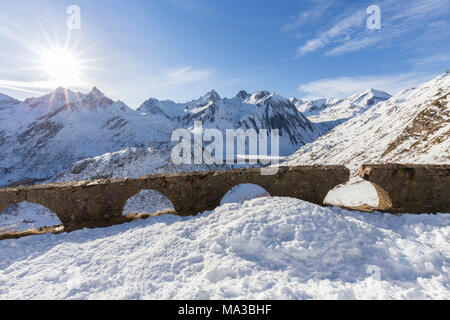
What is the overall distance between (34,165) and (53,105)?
59.9m

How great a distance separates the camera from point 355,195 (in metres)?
22.0

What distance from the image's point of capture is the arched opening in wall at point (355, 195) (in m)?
18.6

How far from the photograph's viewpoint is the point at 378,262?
22.9 feet

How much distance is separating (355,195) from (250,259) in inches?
770

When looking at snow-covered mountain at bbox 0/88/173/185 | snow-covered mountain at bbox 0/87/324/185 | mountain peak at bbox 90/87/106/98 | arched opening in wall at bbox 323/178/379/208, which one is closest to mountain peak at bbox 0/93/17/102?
snow-covered mountain at bbox 0/87/324/185

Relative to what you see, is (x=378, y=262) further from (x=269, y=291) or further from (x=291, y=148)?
(x=291, y=148)

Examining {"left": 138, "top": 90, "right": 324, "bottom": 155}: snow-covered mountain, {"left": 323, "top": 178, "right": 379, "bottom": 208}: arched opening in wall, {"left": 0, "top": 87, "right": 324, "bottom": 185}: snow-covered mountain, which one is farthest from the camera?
{"left": 138, "top": 90, "right": 324, "bottom": 155}: snow-covered mountain

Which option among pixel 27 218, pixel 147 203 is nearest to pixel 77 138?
pixel 27 218

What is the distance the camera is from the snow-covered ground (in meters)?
6.09

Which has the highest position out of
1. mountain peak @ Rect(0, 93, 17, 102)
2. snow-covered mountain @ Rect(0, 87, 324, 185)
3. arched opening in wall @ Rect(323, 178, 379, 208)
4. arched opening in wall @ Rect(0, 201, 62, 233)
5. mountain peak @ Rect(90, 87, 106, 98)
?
mountain peak @ Rect(0, 93, 17, 102)

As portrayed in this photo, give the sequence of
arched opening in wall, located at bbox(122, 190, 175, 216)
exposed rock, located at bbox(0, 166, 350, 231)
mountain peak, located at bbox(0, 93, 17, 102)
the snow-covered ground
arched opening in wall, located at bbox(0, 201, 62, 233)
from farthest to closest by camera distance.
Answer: mountain peak, located at bbox(0, 93, 17, 102) → arched opening in wall, located at bbox(122, 190, 175, 216) → arched opening in wall, located at bbox(0, 201, 62, 233) → exposed rock, located at bbox(0, 166, 350, 231) → the snow-covered ground

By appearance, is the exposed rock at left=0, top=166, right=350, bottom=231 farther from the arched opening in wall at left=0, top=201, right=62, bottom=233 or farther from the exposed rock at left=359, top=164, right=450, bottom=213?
the arched opening in wall at left=0, top=201, right=62, bottom=233

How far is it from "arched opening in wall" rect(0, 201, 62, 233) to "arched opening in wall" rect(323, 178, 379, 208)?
36.1 metres
